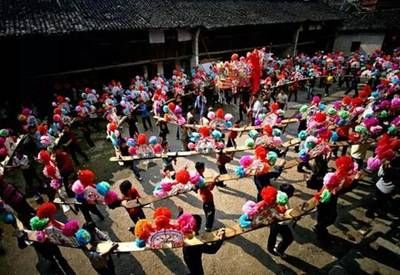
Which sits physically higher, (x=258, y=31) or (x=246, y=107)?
(x=258, y=31)

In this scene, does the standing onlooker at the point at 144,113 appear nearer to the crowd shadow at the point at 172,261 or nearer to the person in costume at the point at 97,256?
the crowd shadow at the point at 172,261

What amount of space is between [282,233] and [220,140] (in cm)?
372

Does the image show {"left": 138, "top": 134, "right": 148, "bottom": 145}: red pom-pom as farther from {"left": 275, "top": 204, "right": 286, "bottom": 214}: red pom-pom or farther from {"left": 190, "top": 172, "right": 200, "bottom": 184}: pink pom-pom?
{"left": 275, "top": 204, "right": 286, "bottom": 214}: red pom-pom

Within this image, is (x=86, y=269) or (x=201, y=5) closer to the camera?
(x=86, y=269)

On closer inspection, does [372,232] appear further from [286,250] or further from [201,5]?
[201,5]

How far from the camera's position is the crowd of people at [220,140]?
5.86 meters

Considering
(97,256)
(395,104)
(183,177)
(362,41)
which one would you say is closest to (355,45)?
(362,41)

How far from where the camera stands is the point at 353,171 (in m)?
6.13

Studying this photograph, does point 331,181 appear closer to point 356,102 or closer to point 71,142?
point 356,102

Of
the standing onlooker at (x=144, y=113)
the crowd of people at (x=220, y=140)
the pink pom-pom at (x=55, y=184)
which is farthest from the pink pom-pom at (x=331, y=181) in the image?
the standing onlooker at (x=144, y=113)

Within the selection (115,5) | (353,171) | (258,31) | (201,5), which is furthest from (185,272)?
(258,31)

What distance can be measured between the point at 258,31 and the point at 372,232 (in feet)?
71.4

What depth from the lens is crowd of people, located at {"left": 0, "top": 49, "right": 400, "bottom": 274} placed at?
5855 mm

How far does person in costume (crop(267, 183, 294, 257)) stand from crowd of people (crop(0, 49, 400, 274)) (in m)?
0.02
